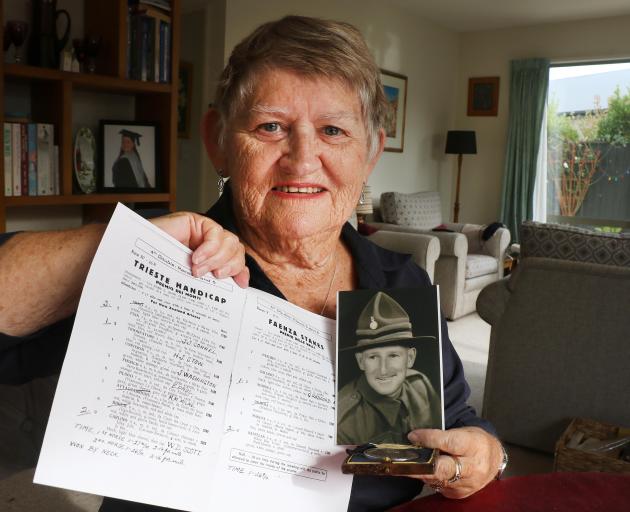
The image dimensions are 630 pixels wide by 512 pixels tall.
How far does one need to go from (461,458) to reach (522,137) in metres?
6.54

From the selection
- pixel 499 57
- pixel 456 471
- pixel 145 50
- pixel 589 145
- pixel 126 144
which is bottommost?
pixel 456 471

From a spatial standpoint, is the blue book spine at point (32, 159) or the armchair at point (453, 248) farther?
the armchair at point (453, 248)

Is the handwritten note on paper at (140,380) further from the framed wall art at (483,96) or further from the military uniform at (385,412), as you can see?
the framed wall art at (483,96)

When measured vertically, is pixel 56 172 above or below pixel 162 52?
below

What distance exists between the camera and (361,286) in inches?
39.8

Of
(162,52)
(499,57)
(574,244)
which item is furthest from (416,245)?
(499,57)

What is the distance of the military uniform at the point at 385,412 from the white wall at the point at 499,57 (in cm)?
659

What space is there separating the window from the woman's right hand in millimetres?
6620

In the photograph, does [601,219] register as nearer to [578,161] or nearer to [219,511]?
[578,161]

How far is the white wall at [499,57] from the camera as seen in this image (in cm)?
→ 627

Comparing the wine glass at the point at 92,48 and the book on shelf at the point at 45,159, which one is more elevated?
the wine glass at the point at 92,48

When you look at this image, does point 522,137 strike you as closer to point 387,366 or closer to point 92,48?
point 92,48

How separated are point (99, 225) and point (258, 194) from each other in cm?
29

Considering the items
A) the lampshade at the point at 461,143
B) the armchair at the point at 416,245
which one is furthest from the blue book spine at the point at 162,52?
the lampshade at the point at 461,143
